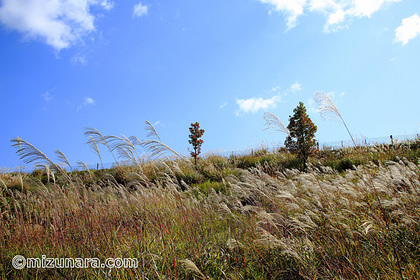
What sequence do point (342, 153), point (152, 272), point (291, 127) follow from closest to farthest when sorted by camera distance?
point (152, 272)
point (291, 127)
point (342, 153)

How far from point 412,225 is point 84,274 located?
4.43m

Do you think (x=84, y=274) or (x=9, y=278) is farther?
(x=9, y=278)

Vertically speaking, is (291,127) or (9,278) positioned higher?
(291,127)

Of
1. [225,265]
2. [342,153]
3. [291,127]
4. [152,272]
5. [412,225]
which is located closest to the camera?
[152,272]

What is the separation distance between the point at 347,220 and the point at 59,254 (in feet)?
14.8

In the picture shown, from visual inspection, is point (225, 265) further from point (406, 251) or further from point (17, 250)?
A: point (17, 250)

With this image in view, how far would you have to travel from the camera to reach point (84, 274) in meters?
3.04

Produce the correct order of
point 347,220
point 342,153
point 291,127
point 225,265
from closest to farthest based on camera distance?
point 225,265 < point 347,220 < point 291,127 < point 342,153

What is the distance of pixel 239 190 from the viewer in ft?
14.3

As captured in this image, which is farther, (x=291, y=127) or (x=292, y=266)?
(x=291, y=127)

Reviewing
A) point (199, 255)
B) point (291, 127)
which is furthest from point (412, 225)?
point (291, 127)

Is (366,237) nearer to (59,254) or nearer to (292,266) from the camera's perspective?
(292,266)

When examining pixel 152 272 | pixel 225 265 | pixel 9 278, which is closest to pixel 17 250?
pixel 9 278

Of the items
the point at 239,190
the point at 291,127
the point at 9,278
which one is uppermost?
the point at 291,127
